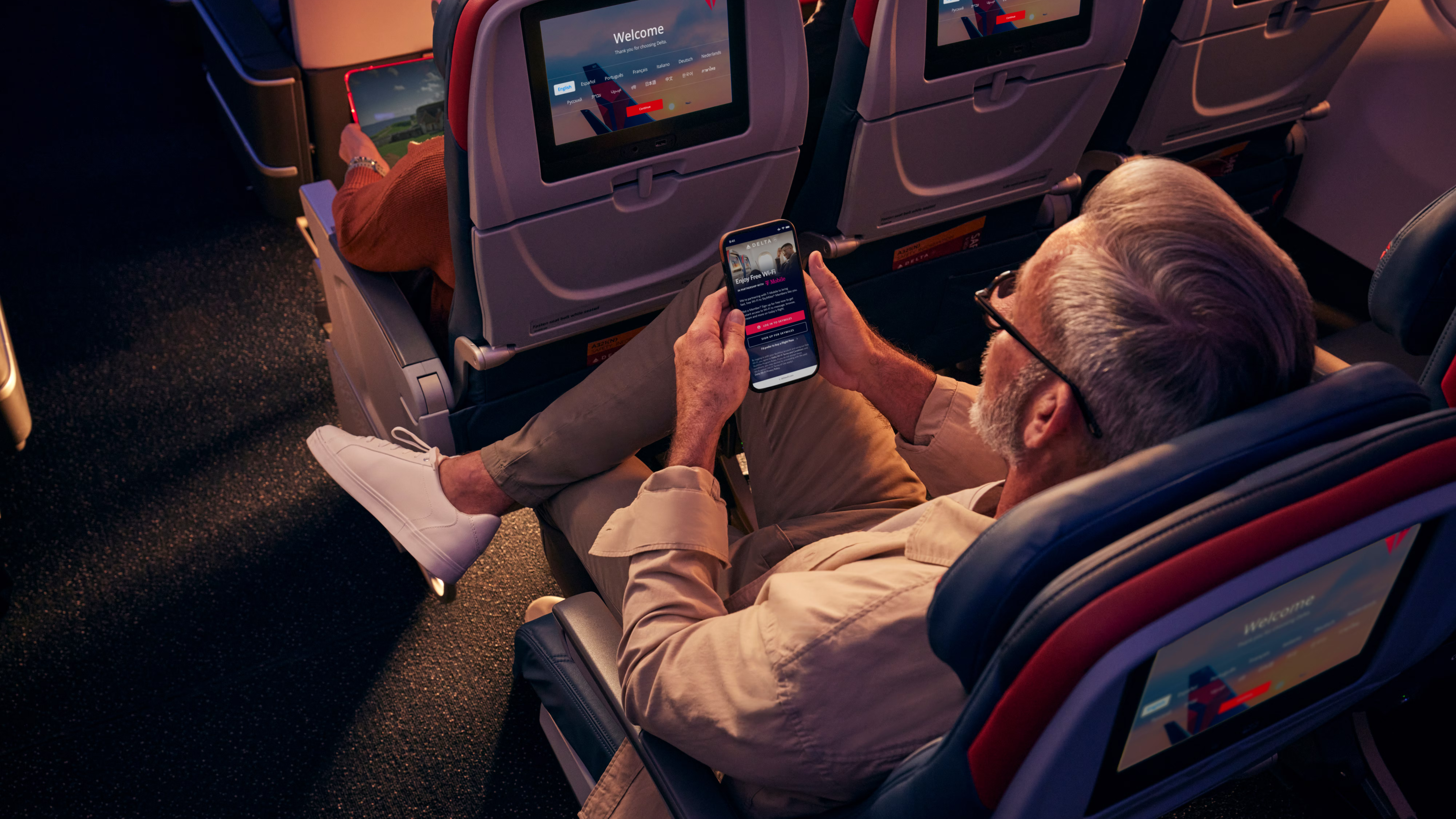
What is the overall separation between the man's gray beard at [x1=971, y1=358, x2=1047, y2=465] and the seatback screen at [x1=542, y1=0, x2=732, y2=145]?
65 cm

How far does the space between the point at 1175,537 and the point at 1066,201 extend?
174 cm

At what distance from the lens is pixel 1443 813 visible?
1811mm

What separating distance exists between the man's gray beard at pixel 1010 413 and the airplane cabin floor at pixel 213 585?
1.03 meters

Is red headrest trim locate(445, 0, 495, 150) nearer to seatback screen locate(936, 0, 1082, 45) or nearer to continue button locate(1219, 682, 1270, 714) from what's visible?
seatback screen locate(936, 0, 1082, 45)

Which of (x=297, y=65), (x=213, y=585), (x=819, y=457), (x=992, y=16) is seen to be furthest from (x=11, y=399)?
(x=992, y=16)

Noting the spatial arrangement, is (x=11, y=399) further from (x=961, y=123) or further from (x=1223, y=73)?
(x=1223, y=73)

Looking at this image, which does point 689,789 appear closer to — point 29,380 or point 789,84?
point 789,84

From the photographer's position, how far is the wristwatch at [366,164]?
2.00 meters

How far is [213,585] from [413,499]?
62 centimetres

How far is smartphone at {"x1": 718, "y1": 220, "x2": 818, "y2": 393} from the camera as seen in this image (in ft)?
4.90

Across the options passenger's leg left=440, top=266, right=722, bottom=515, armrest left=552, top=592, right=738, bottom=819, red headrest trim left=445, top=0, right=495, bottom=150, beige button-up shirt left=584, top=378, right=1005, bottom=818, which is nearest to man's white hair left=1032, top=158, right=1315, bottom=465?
beige button-up shirt left=584, top=378, right=1005, bottom=818

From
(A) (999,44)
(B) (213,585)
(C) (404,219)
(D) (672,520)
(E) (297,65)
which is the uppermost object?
(A) (999,44)

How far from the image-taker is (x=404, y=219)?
67.7 inches

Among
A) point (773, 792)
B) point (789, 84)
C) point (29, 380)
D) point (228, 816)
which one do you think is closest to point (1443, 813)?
point (773, 792)
